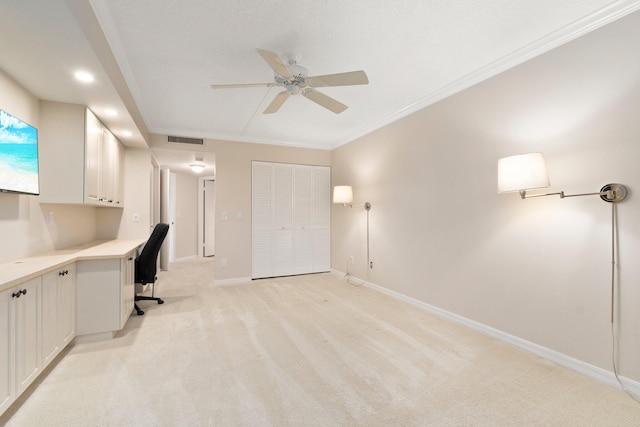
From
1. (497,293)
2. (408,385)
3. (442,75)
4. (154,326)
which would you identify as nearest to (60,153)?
(154,326)

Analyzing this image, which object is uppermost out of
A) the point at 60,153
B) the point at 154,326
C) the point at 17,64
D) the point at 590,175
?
the point at 17,64

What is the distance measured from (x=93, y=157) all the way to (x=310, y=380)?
3.02 metres

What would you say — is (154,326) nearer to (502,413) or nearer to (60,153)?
(60,153)

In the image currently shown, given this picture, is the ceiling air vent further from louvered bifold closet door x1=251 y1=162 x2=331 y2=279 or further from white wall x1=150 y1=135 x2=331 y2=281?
louvered bifold closet door x1=251 y1=162 x2=331 y2=279

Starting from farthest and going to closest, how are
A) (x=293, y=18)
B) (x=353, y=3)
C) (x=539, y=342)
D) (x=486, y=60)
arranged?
(x=486, y=60) → (x=539, y=342) → (x=293, y=18) → (x=353, y=3)

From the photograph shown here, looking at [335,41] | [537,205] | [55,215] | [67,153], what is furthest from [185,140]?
[537,205]

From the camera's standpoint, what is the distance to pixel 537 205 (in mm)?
2266

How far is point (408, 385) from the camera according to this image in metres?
1.85

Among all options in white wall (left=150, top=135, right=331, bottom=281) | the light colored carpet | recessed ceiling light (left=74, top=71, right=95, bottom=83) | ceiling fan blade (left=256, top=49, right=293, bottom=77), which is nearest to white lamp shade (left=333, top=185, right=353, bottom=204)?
white wall (left=150, top=135, right=331, bottom=281)

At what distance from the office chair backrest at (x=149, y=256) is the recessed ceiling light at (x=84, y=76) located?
5.55 feet

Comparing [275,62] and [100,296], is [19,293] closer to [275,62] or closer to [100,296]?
[100,296]

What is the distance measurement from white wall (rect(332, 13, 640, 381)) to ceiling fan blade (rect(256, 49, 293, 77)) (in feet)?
6.31

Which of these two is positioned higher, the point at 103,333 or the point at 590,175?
the point at 590,175

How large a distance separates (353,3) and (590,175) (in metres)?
2.08
